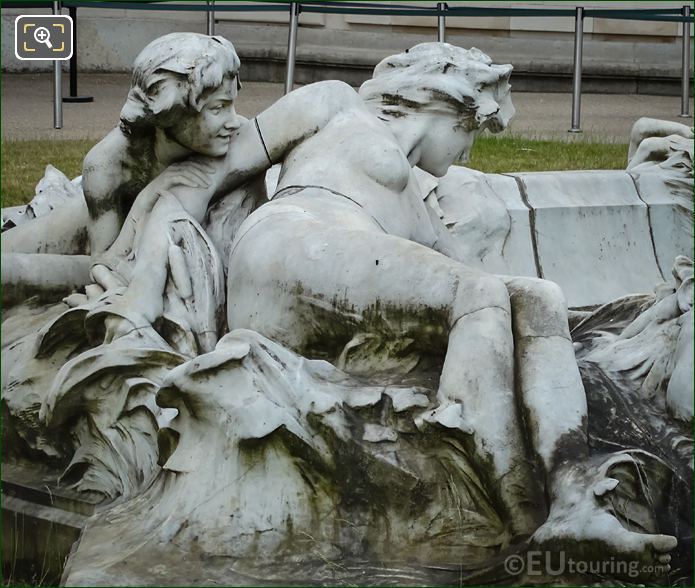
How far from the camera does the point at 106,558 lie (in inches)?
165

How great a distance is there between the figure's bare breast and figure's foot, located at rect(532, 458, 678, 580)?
4.15ft

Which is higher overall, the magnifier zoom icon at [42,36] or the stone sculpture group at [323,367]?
the magnifier zoom icon at [42,36]

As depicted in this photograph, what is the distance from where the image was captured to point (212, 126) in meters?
5.00

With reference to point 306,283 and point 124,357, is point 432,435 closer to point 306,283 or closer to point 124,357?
point 306,283

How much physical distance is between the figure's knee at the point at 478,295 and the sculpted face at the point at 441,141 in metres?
1.05

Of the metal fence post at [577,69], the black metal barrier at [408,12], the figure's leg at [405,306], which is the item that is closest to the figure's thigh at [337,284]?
the figure's leg at [405,306]

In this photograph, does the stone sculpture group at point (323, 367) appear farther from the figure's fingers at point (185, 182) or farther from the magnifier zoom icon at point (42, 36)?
the magnifier zoom icon at point (42, 36)

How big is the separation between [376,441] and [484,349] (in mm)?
383

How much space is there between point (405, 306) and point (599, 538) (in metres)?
0.91

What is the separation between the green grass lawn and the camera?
927 centimetres

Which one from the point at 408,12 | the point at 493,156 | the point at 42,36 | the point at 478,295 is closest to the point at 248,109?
the point at 408,12

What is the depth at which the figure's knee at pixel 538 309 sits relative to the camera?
4.38m

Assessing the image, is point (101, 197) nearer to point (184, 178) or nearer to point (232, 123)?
point (184, 178)

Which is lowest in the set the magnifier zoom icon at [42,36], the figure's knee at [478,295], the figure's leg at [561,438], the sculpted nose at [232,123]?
the figure's leg at [561,438]
